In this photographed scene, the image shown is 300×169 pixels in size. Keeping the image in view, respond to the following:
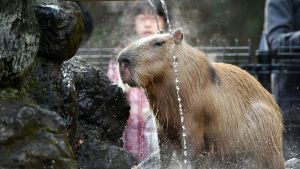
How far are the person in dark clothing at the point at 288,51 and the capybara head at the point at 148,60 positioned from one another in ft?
12.4

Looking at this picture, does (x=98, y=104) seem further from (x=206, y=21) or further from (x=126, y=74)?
(x=206, y=21)

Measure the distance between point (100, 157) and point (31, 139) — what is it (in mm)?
1992

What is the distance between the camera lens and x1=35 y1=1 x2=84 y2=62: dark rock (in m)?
6.42

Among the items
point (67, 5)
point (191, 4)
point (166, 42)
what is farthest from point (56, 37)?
point (191, 4)

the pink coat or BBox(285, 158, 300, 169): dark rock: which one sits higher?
the pink coat

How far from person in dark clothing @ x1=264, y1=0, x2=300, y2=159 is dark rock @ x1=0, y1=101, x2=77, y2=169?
5.56 m

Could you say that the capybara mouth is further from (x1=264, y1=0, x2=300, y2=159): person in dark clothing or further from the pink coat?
(x1=264, y1=0, x2=300, y2=159): person in dark clothing

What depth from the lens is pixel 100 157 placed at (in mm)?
7332

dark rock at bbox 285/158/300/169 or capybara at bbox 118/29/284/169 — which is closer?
capybara at bbox 118/29/284/169

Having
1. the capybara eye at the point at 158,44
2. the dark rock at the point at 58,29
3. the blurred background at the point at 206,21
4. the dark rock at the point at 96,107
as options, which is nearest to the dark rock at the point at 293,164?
the dark rock at the point at 96,107

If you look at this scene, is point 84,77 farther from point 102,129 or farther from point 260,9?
point 260,9

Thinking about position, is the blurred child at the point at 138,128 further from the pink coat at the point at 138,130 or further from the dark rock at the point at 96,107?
the dark rock at the point at 96,107

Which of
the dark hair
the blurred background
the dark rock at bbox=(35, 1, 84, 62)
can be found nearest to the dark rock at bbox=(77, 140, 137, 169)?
the dark rock at bbox=(35, 1, 84, 62)

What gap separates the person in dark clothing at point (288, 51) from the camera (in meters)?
10.9
